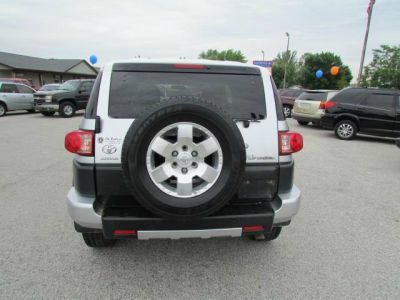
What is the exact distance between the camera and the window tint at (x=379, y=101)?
9.05 m

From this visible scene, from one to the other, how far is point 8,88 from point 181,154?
53.6 ft

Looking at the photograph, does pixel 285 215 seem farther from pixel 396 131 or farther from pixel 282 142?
pixel 396 131

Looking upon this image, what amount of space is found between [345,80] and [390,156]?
54.8m

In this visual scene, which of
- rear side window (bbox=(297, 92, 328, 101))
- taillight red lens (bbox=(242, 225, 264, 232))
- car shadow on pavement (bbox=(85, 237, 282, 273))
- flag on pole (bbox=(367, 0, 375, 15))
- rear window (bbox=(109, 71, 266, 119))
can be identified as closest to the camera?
taillight red lens (bbox=(242, 225, 264, 232))

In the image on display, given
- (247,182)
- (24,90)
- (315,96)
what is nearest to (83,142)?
(247,182)

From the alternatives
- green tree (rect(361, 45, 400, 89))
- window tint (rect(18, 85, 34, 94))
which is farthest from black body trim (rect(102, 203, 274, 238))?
green tree (rect(361, 45, 400, 89))

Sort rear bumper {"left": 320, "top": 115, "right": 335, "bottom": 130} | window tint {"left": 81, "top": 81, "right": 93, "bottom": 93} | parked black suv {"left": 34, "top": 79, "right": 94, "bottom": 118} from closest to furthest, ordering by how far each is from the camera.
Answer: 1. rear bumper {"left": 320, "top": 115, "right": 335, "bottom": 130}
2. parked black suv {"left": 34, "top": 79, "right": 94, "bottom": 118}
3. window tint {"left": 81, "top": 81, "right": 93, "bottom": 93}

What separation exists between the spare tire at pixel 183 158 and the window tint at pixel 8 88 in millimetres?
16037

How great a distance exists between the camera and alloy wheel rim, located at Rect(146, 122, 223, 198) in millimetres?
2051

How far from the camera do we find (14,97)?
49.1ft

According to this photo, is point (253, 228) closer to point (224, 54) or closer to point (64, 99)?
point (64, 99)

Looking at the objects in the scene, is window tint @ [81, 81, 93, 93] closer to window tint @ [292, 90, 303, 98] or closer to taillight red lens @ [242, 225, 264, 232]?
window tint @ [292, 90, 303, 98]

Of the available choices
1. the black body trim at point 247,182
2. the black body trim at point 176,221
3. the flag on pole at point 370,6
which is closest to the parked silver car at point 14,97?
the black body trim at point 247,182

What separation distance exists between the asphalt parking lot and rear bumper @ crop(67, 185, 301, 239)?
0.50m
